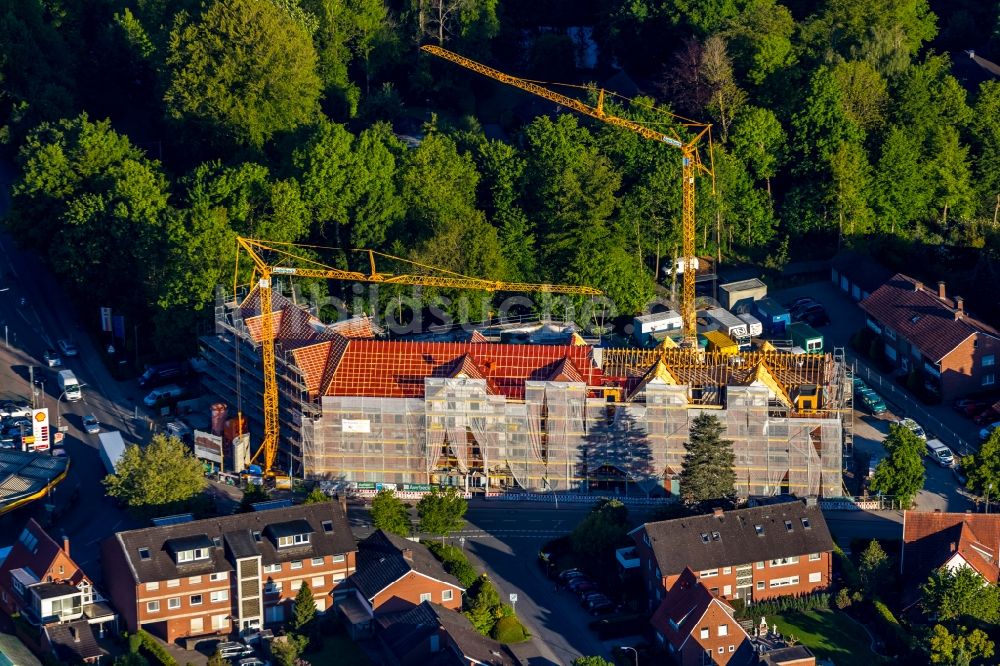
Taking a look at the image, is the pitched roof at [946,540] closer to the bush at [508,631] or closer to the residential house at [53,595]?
the bush at [508,631]

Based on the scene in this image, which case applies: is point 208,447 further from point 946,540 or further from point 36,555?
point 946,540

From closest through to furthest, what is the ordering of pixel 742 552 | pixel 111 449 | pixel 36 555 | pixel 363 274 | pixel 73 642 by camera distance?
pixel 73 642
pixel 742 552
pixel 36 555
pixel 111 449
pixel 363 274

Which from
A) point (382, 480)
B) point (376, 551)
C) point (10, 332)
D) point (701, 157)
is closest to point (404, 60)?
point (701, 157)

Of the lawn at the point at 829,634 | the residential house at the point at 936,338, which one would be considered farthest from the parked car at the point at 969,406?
the lawn at the point at 829,634

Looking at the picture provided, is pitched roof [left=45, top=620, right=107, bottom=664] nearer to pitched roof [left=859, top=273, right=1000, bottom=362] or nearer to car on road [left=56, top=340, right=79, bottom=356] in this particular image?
car on road [left=56, top=340, right=79, bottom=356]

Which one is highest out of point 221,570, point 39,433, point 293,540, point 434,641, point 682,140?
point 682,140

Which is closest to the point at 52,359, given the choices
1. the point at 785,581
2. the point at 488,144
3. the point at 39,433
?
the point at 39,433
